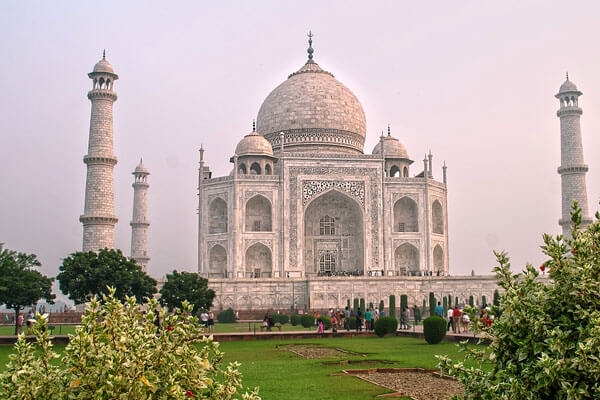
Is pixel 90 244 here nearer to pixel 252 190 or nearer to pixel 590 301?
pixel 252 190

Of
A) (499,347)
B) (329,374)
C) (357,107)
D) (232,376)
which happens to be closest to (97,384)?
(232,376)

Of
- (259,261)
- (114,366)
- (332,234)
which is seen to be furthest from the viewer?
(332,234)

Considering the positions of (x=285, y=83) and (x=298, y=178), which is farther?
(x=285, y=83)

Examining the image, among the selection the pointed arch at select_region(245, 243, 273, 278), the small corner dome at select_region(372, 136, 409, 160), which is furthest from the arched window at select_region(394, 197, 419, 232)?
the pointed arch at select_region(245, 243, 273, 278)

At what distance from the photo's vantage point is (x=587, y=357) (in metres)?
3.59

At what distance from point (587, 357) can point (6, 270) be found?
17995 millimetres

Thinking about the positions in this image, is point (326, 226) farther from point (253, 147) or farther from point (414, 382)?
point (414, 382)

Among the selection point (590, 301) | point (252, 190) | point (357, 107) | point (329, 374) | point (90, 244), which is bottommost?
point (329, 374)

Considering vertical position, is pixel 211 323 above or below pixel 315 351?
above

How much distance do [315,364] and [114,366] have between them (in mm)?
7704

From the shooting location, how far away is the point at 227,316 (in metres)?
26.1

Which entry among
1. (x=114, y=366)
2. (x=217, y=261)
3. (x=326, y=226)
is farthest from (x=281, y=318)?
(x=114, y=366)

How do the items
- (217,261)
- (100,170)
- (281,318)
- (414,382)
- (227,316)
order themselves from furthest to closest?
(217,261) < (100,170) < (227,316) < (281,318) < (414,382)

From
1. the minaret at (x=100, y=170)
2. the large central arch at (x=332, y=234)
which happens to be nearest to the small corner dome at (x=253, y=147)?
the large central arch at (x=332, y=234)
